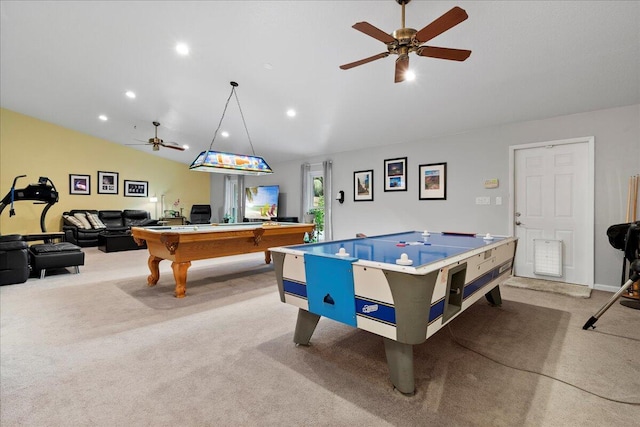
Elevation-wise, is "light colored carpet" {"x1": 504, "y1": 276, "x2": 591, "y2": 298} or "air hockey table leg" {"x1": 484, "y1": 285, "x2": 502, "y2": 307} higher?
"air hockey table leg" {"x1": 484, "y1": 285, "x2": 502, "y2": 307}

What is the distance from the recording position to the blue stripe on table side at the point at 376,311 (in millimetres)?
1626

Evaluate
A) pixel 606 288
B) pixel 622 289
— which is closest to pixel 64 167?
pixel 622 289

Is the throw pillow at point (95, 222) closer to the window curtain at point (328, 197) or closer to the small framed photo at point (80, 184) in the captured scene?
the small framed photo at point (80, 184)

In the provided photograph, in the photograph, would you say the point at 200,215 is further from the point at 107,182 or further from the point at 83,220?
the point at 83,220

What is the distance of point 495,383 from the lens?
5.95 feet

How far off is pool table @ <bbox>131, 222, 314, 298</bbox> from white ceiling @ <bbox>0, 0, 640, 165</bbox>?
7.25 feet

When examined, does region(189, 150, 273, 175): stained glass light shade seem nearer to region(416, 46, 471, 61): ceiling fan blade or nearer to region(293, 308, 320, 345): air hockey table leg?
region(293, 308, 320, 345): air hockey table leg

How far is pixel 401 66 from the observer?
8.21ft

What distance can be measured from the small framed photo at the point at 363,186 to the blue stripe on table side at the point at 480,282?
366 centimetres

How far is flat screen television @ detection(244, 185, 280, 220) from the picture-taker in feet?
27.6

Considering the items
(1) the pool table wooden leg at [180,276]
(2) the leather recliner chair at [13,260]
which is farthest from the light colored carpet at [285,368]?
(2) the leather recliner chair at [13,260]

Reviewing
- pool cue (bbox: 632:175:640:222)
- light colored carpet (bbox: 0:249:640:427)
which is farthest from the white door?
light colored carpet (bbox: 0:249:640:427)

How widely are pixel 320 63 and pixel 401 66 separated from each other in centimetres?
149

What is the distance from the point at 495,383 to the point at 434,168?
4.10 m
